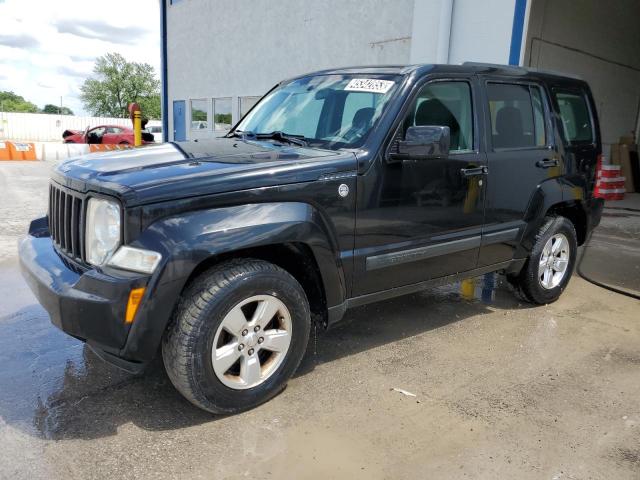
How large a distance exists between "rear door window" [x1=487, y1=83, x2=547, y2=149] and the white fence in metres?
41.9

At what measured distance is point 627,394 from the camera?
11.1ft

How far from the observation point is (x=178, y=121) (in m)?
20.4

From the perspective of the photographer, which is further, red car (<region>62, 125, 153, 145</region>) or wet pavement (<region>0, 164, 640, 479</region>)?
red car (<region>62, 125, 153, 145</region>)

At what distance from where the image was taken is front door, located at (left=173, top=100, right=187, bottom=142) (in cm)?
2000

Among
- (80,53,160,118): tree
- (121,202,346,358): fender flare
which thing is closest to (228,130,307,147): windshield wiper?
(121,202,346,358): fender flare

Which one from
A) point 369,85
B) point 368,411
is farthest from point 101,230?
point 369,85

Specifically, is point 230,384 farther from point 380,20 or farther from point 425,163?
point 380,20

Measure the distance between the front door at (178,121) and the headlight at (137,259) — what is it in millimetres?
18071

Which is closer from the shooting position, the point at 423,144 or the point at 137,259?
the point at 137,259

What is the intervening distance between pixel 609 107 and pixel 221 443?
14793 millimetres

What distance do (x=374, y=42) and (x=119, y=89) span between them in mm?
61842

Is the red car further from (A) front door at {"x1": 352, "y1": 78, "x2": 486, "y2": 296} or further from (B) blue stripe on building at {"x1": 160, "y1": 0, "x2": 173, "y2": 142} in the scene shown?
(A) front door at {"x1": 352, "y1": 78, "x2": 486, "y2": 296}

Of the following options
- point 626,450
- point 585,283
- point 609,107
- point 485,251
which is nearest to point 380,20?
point 609,107

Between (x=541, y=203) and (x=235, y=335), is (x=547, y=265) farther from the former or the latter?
(x=235, y=335)
